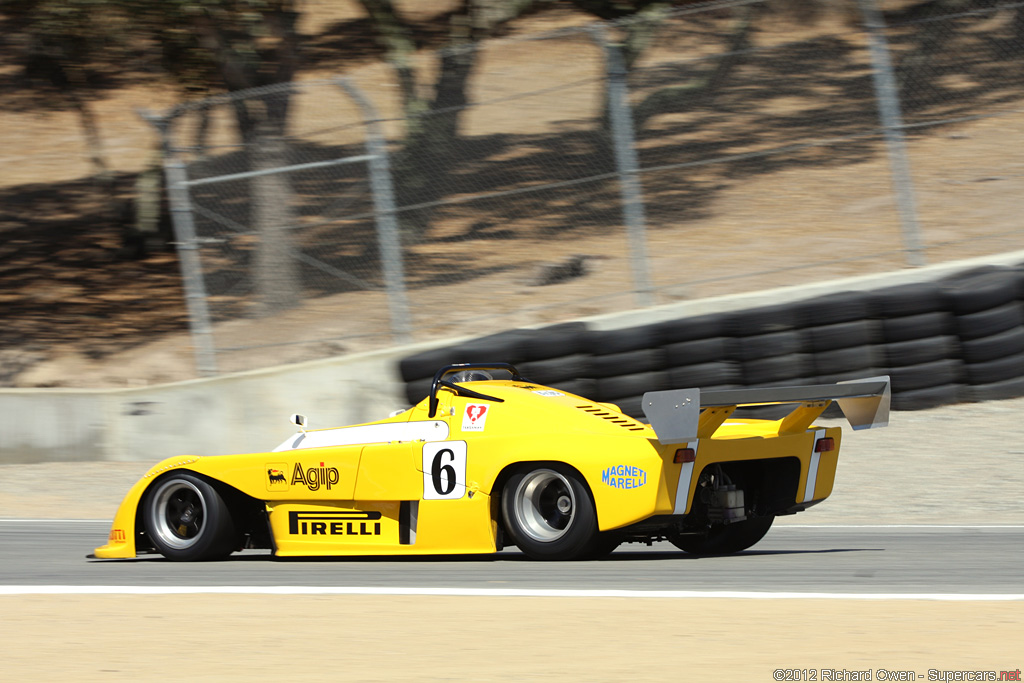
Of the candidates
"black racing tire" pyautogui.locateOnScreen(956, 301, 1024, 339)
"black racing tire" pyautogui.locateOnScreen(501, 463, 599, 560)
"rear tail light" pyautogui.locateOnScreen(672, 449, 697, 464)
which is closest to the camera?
"rear tail light" pyautogui.locateOnScreen(672, 449, 697, 464)

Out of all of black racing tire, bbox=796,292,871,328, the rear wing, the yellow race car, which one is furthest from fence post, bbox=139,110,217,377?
the rear wing

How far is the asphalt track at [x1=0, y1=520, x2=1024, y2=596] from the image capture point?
6672 mm

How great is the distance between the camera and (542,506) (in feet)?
24.8

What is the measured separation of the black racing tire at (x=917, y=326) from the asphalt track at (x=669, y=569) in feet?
8.76

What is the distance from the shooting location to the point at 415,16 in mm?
27828

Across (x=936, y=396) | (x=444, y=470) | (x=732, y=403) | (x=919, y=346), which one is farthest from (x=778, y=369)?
(x=732, y=403)

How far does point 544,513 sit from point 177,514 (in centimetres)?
250

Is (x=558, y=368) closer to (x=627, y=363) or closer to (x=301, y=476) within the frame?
(x=627, y=363)

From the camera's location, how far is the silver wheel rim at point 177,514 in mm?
8406

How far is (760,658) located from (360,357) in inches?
345

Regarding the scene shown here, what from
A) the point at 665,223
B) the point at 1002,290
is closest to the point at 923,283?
the point at 1002,290

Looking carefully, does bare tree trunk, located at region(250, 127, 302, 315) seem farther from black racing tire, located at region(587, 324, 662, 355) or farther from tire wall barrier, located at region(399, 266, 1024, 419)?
black racing tire, located at region(587, 324, 662, 355)

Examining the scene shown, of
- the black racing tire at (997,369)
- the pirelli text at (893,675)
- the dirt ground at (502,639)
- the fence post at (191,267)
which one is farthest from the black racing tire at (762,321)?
the pirelli text at (893,675)

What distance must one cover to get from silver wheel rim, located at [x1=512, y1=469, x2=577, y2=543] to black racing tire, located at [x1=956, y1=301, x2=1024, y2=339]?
538 centimetres
